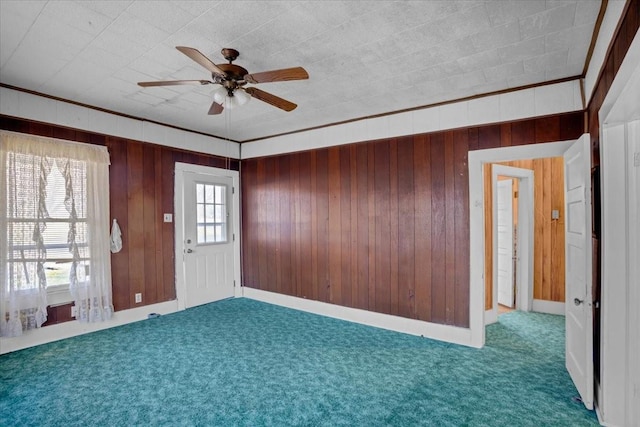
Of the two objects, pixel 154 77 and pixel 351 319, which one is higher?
pixel 154 77

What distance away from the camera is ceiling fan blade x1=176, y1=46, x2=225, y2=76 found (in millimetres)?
2045

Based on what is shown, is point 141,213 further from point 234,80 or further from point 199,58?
point 199,58

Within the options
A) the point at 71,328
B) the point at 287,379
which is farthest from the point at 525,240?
the point at 71,328

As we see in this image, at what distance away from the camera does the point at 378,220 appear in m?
4.35

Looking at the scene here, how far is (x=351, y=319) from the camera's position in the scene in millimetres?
4559

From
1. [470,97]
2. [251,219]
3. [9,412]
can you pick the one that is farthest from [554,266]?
[9,412]

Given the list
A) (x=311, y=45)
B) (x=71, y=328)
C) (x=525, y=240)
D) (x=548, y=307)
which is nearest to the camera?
(x=311, y=45)

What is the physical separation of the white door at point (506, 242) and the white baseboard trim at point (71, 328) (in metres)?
4.93

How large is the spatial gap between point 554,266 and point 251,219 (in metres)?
4.62

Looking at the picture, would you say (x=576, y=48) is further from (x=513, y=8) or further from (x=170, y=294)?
(x=170, y=294)

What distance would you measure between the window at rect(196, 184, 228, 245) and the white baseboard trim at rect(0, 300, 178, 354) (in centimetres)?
114

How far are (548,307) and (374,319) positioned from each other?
256 cm

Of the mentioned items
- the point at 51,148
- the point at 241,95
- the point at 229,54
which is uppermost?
the point at 229,54

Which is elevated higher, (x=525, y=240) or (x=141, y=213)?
(x=141, y=213)
